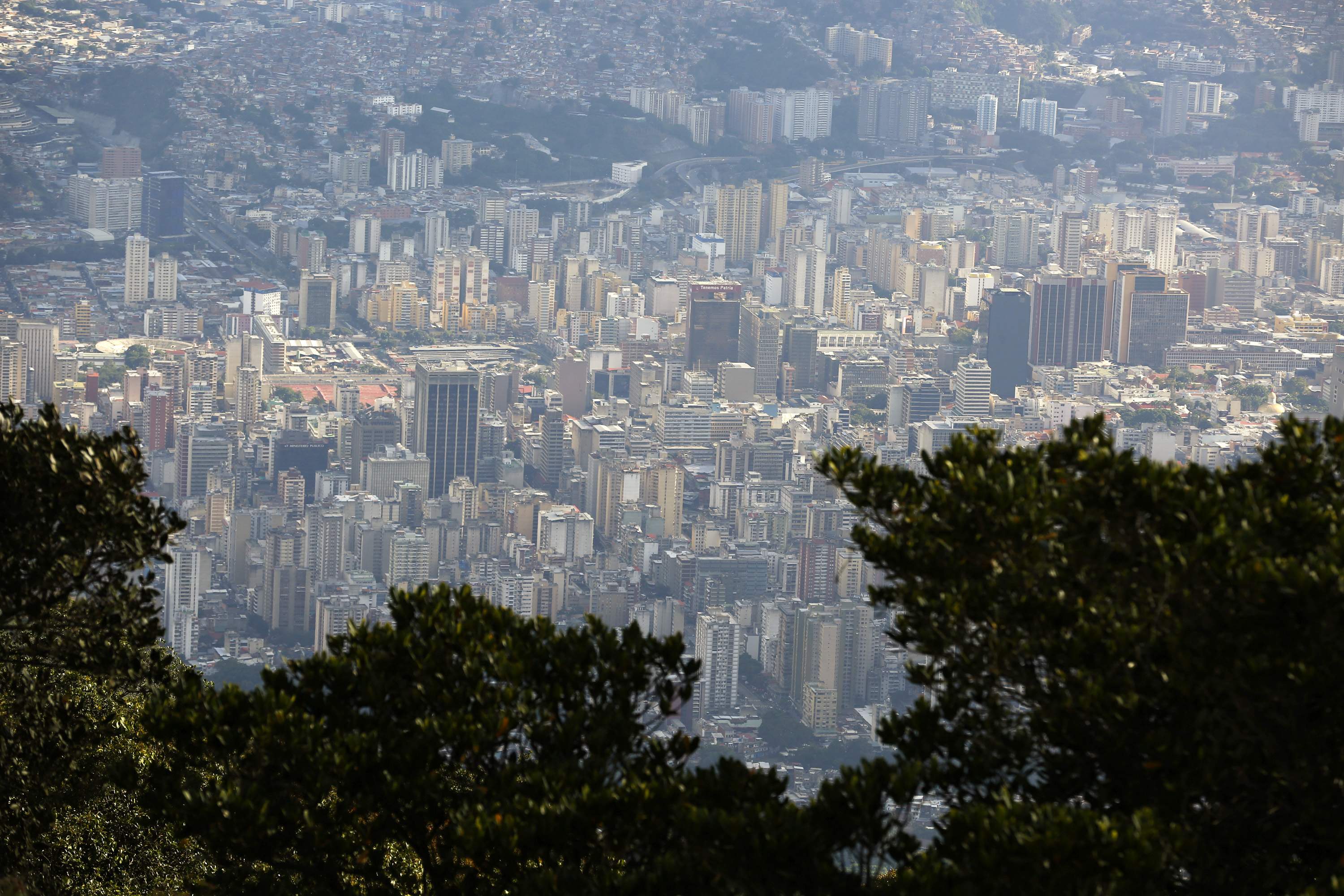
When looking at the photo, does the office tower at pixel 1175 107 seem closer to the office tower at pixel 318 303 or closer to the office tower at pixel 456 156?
the office tower at pixel 456 156

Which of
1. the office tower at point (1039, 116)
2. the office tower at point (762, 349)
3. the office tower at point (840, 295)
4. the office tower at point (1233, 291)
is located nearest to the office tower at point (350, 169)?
the office tower at point (840, 295)

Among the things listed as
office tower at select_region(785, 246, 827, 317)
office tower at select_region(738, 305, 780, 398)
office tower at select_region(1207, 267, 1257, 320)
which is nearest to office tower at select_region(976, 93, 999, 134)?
office tower at select_region(1207, 267, 1257, 320)

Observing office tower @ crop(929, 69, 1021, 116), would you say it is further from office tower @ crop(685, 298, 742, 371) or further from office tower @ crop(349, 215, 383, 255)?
office tower @ crop(685, 298, 742, 371)

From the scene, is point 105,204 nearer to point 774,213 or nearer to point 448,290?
point 448,290

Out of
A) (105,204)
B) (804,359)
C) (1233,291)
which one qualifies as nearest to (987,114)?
(1233,291)

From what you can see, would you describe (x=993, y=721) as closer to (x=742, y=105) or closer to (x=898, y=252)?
(x=898, y=252)

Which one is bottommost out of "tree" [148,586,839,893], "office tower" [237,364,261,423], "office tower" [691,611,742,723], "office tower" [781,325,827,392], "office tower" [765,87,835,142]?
"office tower" [691,611,742,723]

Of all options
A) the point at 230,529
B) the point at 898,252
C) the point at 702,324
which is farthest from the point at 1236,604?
the point at 898,252
